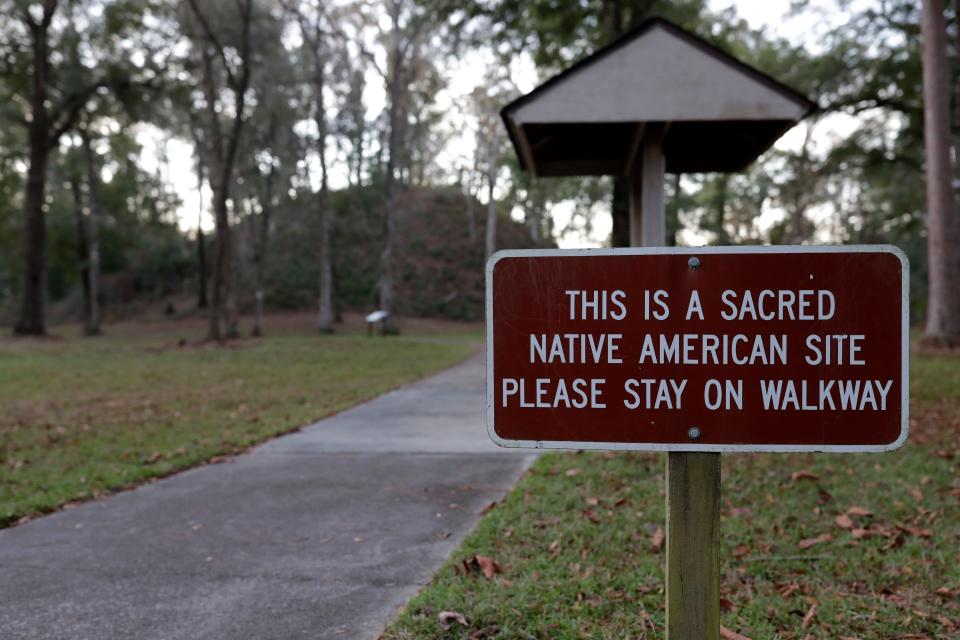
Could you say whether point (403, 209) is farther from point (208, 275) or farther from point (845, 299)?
point (845, 299)

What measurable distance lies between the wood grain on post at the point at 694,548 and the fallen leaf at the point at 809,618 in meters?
1.32

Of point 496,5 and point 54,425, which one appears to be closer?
point 54,425

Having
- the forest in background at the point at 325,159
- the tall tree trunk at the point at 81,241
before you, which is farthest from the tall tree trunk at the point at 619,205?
Result: the tall tree trunk at the point at 81,241

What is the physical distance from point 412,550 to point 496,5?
1200cm

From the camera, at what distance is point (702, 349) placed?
1.98 metres

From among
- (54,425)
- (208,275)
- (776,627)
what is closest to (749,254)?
(776,627)

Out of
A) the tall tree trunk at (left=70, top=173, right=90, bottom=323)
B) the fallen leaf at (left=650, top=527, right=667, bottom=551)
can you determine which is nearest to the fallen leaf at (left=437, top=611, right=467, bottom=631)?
the fallen leaf at (left=650, top=527, right=667, bottom=551)

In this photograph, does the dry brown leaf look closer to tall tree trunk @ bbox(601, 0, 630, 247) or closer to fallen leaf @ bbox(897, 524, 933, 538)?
fallen leaf @ bbox(897, 524, 933, 538)

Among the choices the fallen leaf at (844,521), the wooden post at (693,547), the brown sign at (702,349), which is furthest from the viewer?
the fallen leaf at (844,521)

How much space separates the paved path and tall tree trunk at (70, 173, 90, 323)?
103ft

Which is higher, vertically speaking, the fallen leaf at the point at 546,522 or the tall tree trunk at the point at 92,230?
the tall tree trunk at the point at 92,230

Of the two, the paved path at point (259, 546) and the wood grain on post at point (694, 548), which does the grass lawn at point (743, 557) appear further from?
the wood grain on post at point (694, 548)

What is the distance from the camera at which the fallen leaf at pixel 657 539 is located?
4.22 meters

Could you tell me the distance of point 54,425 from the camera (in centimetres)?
895
